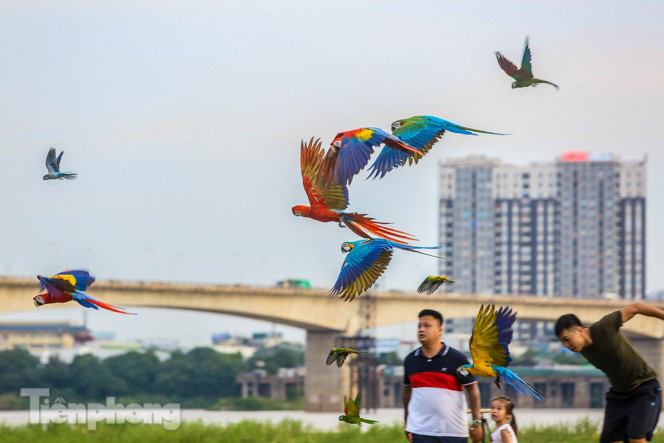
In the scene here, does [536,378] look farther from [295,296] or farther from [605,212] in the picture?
[605,212]

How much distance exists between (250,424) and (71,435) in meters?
5.84

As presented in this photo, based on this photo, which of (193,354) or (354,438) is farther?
(193,354)

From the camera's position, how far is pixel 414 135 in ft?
36.3

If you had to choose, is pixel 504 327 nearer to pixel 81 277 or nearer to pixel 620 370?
pixel 620 370

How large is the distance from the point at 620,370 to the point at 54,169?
5.27 meters

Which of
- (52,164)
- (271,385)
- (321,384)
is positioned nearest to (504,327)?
(52,164)

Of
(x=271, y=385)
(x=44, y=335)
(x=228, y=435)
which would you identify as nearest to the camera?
(x=228, y=435)

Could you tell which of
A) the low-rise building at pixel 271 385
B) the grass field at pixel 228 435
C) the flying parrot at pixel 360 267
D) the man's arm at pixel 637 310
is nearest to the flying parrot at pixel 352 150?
the flying parrot at pixel 360 267

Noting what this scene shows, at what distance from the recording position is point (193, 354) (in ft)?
361

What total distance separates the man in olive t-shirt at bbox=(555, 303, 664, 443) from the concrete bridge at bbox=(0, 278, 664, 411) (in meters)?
50.7

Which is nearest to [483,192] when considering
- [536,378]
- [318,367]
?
[536,378]

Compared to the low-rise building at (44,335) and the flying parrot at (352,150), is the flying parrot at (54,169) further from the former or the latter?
the low-rise building at (44,335)

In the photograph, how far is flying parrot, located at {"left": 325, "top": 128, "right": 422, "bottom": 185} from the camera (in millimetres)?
10250

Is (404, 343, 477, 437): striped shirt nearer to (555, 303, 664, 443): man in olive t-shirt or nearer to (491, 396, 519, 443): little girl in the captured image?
(491, 396, 519, 443): little girl
